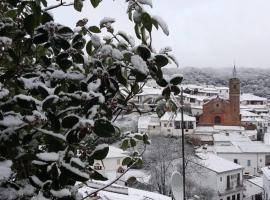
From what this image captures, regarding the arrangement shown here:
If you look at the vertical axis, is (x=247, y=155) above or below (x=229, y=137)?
below

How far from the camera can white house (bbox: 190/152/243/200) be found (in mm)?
26938

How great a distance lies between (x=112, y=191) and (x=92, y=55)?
998 cm

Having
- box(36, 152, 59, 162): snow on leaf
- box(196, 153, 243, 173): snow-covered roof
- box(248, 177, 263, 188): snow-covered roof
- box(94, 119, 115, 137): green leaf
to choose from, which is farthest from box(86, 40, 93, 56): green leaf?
box(248, 177, 263, 188): snow-covered roof

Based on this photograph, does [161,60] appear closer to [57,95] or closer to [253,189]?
[57,95]

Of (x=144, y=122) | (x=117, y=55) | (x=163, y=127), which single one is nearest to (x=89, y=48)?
(x=117, y=55)

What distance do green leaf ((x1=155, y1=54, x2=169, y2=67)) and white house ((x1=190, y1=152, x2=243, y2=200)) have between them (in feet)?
84.4

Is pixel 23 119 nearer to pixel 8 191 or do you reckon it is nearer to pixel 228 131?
pixel 8 191

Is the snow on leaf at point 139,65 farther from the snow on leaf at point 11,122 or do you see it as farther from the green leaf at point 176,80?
the snow on leaf at point 11,122

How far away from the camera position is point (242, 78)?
10569 cm

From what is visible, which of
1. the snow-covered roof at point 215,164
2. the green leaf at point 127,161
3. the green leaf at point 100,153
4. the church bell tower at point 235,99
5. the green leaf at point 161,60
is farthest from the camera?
the church bell tower at point 235,99

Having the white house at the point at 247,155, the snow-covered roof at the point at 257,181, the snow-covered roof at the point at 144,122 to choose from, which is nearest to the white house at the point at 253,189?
the snow-covered roof at the point at 257,181

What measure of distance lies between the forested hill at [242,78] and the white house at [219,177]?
59.7 metres

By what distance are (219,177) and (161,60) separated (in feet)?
88.0

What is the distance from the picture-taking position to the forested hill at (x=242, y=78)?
93.5 metres
